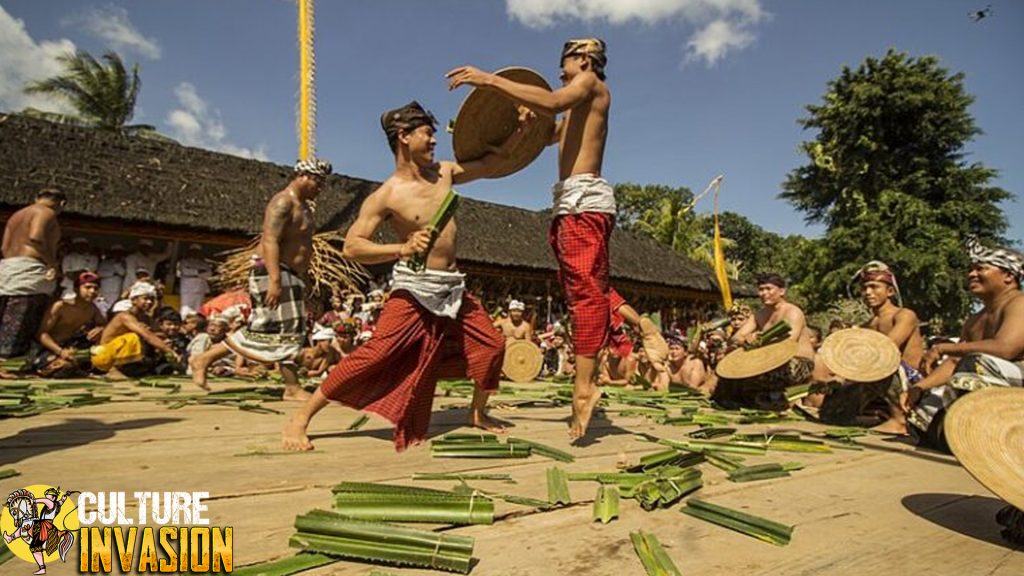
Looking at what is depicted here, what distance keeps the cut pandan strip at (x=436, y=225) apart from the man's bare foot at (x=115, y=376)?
5742mm

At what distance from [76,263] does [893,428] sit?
1271 centimetres

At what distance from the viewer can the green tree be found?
22.7m

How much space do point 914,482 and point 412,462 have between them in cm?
222

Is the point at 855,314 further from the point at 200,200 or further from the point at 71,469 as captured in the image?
the point at 71,469

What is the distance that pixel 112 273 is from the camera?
1063 centimetres

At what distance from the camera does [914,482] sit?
7.81 ft

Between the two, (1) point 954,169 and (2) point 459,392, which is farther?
(1) point 954,169

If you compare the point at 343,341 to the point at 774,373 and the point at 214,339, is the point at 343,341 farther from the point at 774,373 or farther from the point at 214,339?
the point at 774,373

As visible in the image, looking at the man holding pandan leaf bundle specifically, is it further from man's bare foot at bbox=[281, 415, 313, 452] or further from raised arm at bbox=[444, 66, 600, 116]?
raised arm at bbox=[444, 66, 600, 116]

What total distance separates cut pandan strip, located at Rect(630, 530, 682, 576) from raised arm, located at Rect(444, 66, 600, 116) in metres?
2.00

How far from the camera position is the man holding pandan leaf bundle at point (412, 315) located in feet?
9.13

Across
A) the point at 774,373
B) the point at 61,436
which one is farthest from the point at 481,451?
the point at 774,373

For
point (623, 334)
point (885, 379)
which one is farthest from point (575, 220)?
point (885, 379)

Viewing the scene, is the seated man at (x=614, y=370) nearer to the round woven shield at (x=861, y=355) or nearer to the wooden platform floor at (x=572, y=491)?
the round woven shield at (x=861, y=355)
